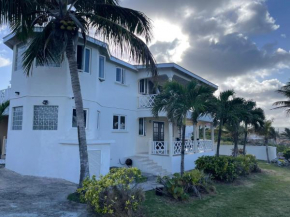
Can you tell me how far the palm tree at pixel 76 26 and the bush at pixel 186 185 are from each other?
3.02 m

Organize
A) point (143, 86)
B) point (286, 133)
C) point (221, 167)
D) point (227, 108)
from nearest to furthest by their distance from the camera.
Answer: point (221, 167), point (227, 108), point (143, 86), point (286, 133)

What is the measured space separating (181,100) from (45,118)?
6.70 m

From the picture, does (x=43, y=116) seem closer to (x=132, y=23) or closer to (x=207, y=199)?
(x=132, y=23)

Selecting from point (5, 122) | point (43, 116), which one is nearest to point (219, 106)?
point (43, 116)

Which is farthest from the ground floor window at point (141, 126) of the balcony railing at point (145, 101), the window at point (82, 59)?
the window at point (82, 59)

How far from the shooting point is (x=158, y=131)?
59.4ft

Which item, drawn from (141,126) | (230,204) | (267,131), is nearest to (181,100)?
(230,204)

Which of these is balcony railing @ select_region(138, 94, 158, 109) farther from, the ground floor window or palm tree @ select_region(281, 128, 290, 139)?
palm tree @ select_region(281, 128, 290, 139)

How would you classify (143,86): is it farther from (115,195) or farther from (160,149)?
(115,195)

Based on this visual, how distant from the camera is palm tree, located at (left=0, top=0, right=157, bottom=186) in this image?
7734mm

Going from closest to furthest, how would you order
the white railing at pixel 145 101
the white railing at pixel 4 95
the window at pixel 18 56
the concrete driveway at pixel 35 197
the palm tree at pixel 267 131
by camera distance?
1. the concrete driveway at pixel 35 197
2. the window at pixel 18 56
3. the white railing at pixel 4 95
4. the white railing at pixel 145 101
5. the palm tree at pixel 267 131

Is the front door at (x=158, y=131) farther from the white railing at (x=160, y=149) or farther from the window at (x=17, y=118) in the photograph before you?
the window at (x=17, y=118)

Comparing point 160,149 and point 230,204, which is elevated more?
point 160,149

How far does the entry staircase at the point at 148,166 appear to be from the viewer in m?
13.8
